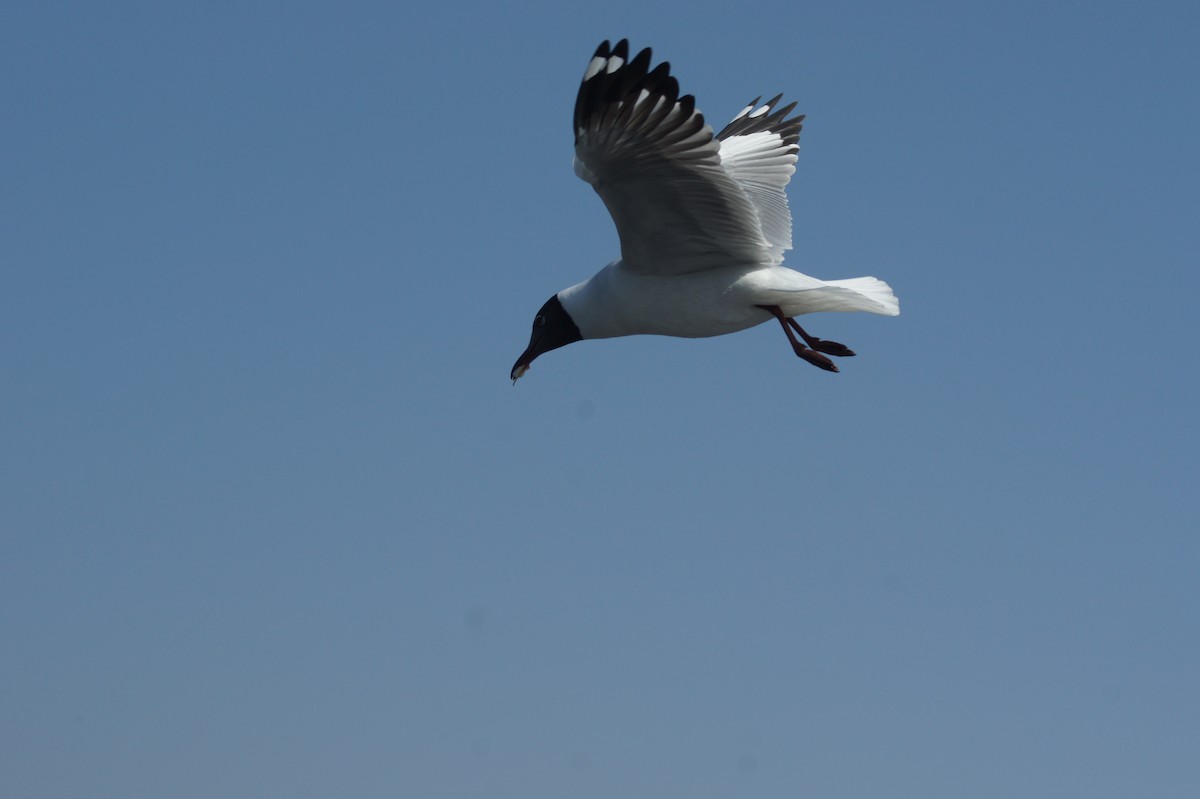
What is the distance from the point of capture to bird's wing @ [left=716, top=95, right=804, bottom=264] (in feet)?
43.2

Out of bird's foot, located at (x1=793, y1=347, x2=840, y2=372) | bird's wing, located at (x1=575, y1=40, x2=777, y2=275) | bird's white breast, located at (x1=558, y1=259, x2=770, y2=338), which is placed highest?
bird's wing, located at (x1=575, y1=40, x2=777, y2=275)

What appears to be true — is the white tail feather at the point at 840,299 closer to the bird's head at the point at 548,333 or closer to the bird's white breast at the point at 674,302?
the bird's white breast at the point at 674,302

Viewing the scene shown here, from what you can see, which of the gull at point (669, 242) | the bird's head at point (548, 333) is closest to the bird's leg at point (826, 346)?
→ the gull at point (669, 242)

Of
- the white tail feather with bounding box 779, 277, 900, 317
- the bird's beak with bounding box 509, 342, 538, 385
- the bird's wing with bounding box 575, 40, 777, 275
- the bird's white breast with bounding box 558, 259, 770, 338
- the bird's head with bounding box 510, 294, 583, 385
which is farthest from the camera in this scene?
the bird's beak with bounding box 509, 342, 538, 385

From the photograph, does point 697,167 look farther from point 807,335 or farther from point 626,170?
point 807,335

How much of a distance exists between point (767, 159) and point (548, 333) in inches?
114

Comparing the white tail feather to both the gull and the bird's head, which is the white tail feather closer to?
the gull

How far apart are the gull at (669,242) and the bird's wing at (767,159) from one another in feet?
0.14

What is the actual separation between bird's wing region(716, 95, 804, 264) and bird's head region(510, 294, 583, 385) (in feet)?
5.59

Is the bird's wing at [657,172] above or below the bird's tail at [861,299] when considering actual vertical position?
above

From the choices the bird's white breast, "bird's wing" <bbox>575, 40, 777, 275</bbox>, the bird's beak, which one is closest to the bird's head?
the bird's beak

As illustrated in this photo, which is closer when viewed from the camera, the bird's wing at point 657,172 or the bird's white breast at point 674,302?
the bird's wing at point 657,172

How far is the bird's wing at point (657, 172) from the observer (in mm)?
10109

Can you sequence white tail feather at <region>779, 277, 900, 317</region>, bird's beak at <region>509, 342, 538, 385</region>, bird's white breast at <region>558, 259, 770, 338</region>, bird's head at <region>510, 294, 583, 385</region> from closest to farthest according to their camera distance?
1. white tail feather at <region>779, 277, 900, 317</region>
2. bird's white breast at <region>558, 259, 770, 338</region>
3. bird's head at <region>510, 294, 583, 385</region>
4. bird's beak at <region>509, 342, 538, 385</region>
